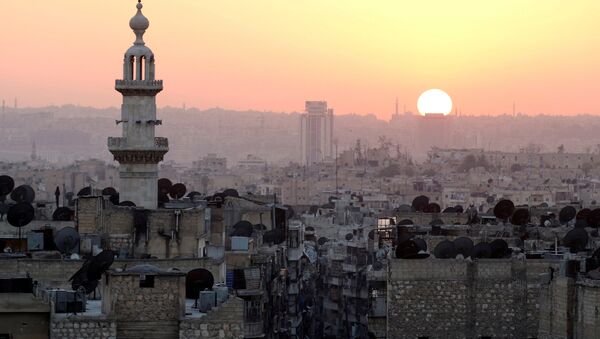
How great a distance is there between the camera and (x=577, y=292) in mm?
24391

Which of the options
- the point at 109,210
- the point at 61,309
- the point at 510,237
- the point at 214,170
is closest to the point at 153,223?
the point at 109,210

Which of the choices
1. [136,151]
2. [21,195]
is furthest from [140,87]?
[21,195]

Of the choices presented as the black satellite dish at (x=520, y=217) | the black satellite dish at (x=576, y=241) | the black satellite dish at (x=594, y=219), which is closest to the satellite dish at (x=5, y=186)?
the black satellite dish at (x=520, y=217)

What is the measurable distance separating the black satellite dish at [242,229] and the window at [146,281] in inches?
666

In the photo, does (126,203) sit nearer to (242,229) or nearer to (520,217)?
(242,229)

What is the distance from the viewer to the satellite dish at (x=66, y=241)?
→ 3061 centimetres

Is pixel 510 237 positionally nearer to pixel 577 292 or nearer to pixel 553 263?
pixel 553 263

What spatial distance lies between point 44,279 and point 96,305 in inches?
169

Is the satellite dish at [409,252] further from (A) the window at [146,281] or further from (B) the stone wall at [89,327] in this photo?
(B) the stone wall at [89,327]

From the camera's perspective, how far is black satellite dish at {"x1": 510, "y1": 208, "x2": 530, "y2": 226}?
135ft

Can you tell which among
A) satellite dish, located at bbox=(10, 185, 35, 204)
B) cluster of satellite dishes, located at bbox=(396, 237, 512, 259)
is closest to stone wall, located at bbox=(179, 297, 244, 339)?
cluster of satellite dishes, located at bbox=(396, 237, 512, 259)

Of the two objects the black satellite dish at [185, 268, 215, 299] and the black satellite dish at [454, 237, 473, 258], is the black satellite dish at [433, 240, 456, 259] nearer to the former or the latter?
the black satellite dish at [454, 237, 473, 258]

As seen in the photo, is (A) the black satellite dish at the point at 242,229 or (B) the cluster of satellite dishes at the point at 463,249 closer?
(B) the cluster of satellite dishes at the point at 463,249

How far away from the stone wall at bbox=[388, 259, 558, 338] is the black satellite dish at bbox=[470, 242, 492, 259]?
1.50 metres
